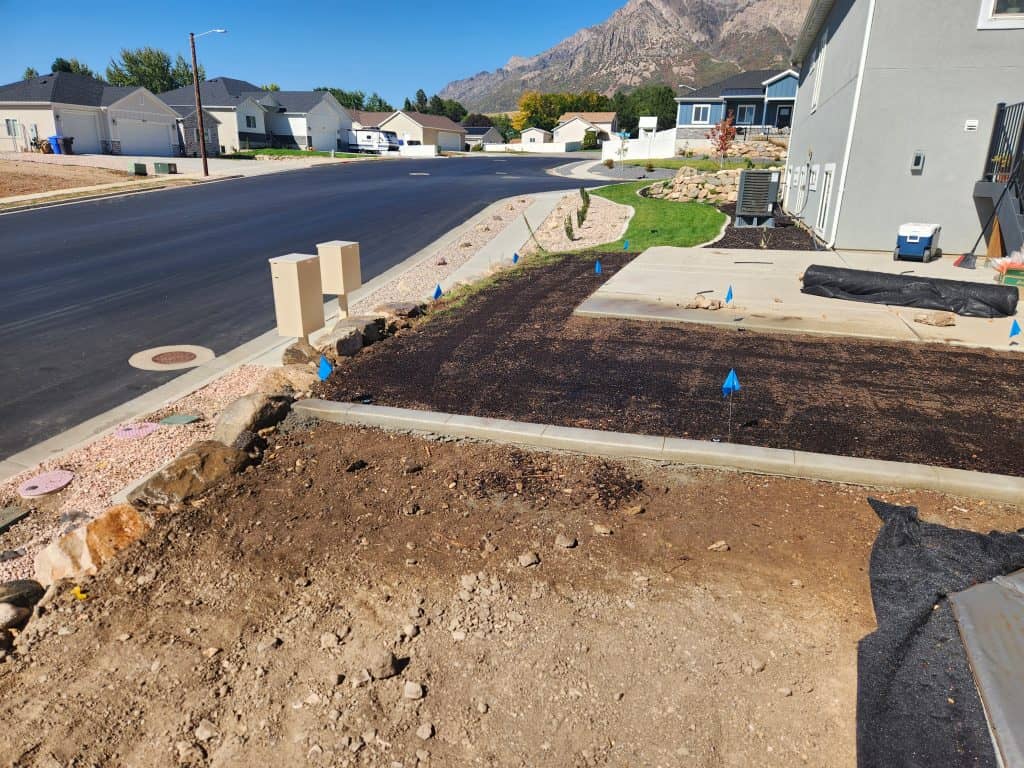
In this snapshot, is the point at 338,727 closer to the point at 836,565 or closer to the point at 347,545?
the point at 347,545

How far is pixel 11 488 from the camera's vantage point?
5.04 metres

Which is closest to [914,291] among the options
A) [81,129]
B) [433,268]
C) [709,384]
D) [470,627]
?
[709,384]

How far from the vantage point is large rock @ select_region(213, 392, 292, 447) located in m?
5.23

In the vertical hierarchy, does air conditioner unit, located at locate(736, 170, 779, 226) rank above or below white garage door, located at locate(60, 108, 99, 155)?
below

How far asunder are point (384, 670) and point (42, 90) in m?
Answer: 56.3

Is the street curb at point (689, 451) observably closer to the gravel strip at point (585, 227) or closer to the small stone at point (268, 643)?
the small stone at point (268, 643)

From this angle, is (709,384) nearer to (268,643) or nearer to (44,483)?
(268,643)

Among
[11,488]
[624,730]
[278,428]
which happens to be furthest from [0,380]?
[624,730]

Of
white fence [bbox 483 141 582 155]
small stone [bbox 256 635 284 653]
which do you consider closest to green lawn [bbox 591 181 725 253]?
small stone [bbox 256 635 284 653]

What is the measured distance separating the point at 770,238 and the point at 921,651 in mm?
14813

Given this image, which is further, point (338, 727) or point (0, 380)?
point (0, 380)

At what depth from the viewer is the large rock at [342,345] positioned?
7458 mm

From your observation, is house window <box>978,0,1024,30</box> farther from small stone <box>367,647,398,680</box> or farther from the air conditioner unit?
small stone <box>367,647,398,680</box>

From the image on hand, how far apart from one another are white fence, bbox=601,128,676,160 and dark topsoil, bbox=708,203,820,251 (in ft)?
146
